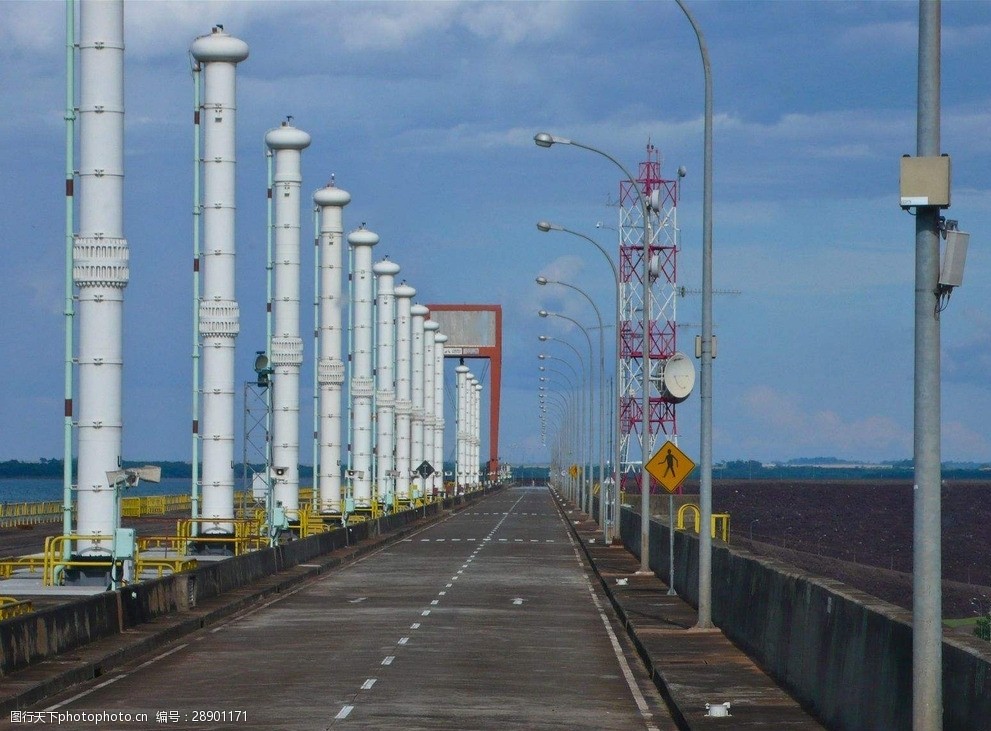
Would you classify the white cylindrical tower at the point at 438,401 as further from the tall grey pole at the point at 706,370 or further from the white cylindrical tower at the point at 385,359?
the tall grey pole at the point at 706,370

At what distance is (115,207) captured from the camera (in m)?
34.6

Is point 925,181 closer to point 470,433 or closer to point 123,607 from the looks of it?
point 123,607

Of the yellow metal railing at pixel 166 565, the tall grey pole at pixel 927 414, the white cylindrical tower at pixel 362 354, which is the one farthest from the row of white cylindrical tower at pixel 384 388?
the tall grey pole at pixel 927 414

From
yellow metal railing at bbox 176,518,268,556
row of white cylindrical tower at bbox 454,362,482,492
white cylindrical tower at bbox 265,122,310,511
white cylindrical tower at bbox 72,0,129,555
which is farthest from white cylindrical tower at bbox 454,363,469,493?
white cylindrical tower at bbox 72,0,129,555

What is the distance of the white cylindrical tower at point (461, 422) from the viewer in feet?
525

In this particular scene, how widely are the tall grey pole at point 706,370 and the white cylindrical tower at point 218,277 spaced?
23.7 m

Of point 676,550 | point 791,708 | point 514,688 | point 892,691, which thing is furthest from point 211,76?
point 892,691

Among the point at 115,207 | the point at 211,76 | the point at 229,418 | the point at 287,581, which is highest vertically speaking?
the point at 211,76

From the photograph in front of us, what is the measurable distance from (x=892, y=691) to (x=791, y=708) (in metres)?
4.29

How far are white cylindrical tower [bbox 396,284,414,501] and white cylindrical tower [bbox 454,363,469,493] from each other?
5623cm

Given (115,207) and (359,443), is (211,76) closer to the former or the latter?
(115,207)

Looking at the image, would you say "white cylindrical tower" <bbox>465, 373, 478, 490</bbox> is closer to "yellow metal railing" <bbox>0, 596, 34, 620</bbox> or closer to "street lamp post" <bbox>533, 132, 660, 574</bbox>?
"street lamp post" <bbox>533, 132, 660, 574</bbox>

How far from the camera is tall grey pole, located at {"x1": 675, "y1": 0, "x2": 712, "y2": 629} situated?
81.6 feet

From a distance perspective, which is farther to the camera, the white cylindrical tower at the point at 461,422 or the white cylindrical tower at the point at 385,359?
the white cylindrical tower at the point at 461,422
